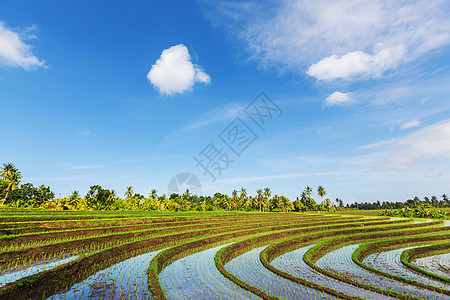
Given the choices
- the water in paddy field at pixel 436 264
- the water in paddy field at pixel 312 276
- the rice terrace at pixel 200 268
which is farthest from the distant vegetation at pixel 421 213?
the water in paddy field at pixel 312 276

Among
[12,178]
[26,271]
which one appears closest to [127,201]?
[12,178]

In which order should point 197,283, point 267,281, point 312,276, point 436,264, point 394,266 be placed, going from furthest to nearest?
1. point 436,264
2. point 394,266
3. point 312,276
4. point 267,281
5. point 197,283

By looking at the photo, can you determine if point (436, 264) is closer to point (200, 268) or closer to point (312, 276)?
point (312, 276)

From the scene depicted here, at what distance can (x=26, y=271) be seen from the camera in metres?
7.95

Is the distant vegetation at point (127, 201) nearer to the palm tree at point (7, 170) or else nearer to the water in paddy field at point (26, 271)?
the palm tree at point (7, 170)

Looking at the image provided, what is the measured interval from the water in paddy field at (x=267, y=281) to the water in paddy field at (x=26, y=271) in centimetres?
720

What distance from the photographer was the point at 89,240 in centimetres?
1266

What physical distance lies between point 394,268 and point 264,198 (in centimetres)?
6347

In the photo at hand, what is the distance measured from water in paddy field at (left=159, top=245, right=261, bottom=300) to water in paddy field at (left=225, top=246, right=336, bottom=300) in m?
0.93

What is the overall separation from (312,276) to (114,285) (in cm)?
740

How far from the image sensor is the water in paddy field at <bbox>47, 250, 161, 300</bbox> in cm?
659

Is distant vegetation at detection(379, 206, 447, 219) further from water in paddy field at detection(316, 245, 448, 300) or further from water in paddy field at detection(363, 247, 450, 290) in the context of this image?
water in paddy field at detection(316, 245, 448, 300)

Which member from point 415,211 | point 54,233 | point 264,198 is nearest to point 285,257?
point 54,233

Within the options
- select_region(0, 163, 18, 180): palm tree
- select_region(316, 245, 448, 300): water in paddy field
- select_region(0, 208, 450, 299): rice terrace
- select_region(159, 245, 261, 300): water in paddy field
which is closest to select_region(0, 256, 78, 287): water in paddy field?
select_region(0, 208, 450, 299): rice terrace
